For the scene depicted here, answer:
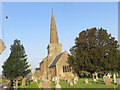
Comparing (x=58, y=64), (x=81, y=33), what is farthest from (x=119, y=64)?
(x=58, y=64)

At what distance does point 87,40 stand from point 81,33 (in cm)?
232

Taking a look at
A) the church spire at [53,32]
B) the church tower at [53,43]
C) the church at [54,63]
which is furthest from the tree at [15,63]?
the church spire at [53,32]

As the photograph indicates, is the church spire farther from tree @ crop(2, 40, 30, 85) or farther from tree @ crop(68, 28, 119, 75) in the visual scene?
tree @ crop(2, 40, 30, 85)

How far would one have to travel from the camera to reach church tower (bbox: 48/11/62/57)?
188 feet

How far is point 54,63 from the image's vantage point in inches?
1925

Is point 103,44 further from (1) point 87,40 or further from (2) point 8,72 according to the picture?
(2) point 8,72

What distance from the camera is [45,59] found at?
55.4m

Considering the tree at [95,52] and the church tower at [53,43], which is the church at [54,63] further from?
the tree at [95,52]

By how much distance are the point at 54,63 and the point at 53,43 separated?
10965mm

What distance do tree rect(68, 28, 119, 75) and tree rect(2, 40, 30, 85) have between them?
434 inches

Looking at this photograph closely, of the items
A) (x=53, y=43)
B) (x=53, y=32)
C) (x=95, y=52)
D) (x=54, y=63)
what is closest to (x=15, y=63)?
(x=95, y=52)

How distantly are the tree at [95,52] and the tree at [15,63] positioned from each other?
11011mm

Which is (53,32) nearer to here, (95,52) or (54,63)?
(54,63)

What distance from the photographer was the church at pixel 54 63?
4538cm
